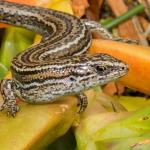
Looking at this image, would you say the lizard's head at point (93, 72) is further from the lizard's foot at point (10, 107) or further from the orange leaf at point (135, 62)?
the lizard's foot at point (10, 107)

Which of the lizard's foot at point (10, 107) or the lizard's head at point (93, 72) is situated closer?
the lizard's foot at point (10, 107)

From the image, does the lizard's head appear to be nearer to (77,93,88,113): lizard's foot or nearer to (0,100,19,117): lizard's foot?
(77,93,88,113): lizard's foot

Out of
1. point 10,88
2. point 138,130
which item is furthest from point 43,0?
point 138,130

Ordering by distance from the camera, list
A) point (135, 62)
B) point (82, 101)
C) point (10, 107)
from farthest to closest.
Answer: point (135, 62)
point (82, 101)
point (10, 107)

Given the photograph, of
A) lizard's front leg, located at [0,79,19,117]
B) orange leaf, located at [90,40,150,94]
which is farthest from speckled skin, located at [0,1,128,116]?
orange leaf, located at [90,40,150,94]

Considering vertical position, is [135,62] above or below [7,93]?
above

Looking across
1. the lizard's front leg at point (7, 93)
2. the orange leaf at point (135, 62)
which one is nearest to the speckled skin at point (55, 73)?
the lizard's front leg at point (7, 93)

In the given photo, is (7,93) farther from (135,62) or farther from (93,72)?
(135,62)

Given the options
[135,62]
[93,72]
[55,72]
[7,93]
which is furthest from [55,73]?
[135,62]

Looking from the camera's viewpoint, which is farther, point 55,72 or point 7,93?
point 7,93

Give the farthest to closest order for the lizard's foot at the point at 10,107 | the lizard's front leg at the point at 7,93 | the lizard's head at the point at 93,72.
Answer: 1. the lizard's front leg at the point at 7,93
2. the lizard's head at the point at 93,72
3. the lizard's foot at the point at 10,107
